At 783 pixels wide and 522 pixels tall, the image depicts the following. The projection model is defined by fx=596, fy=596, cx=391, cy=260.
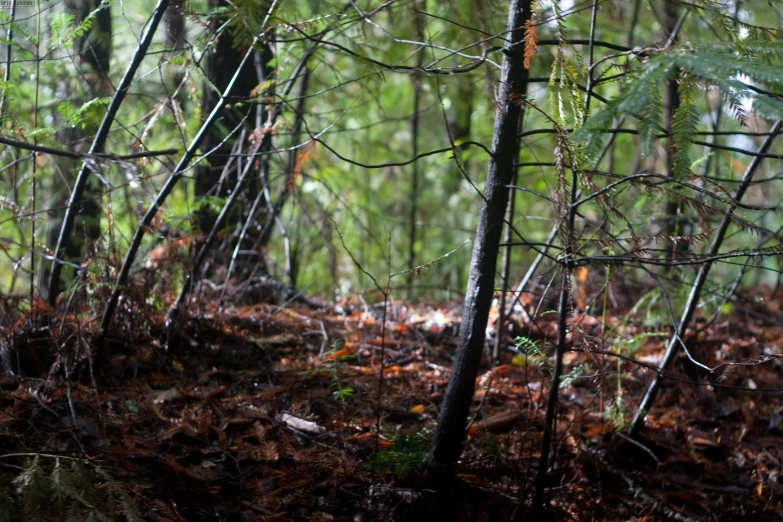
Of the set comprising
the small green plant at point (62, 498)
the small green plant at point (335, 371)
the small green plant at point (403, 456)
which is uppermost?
the small green plant at point (335, 371)

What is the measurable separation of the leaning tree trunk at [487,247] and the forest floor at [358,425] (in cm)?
14

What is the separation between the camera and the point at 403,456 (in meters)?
2.65

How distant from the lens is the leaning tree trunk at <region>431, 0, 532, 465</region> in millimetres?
2680

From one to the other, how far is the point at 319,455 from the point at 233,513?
1.89ft

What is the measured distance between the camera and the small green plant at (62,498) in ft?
6.38

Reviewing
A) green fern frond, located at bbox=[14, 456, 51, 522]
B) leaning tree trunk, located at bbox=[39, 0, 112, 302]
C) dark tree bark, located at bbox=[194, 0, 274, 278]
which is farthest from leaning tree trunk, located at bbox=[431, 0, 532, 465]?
leaning tree trunk, located at bbox=[39, 0, 112, 302]

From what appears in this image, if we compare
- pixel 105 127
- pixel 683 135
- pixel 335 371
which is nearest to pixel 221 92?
pixel 105 127

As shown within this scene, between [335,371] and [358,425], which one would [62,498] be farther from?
[358,425]

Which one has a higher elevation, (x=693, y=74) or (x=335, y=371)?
(x=693, y=74)

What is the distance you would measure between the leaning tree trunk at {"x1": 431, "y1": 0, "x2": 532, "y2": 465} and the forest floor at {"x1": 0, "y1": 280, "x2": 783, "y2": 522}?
135mm

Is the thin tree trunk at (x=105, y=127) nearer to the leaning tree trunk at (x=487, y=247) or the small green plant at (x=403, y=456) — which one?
the leaning tree trunk at (x=487, y=247)

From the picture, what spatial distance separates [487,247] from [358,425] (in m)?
1.22

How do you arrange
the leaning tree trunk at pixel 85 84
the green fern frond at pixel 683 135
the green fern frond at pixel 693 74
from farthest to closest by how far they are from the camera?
the leaning tree trunk at pixel 85 84, the green fern frond at pixel 683 135, the green fern frond at pixel 693 74

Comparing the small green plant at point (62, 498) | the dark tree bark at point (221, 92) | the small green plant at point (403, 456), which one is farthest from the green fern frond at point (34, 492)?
the dark tree bark at point (221, 92)
